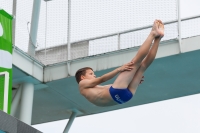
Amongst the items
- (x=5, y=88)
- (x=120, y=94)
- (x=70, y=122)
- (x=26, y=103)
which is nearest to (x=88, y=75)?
(x=120, y=94)

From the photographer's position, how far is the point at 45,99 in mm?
17641

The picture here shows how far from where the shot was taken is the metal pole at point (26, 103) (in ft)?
53.8


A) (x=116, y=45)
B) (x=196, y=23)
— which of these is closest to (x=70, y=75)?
(x=116, y=45)

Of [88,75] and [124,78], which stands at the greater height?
[88,75]

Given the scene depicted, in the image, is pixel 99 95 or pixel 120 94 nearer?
pixel 120 94

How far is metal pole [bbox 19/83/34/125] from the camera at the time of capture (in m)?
16.4

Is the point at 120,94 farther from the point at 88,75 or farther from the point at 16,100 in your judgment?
the point at 16,100

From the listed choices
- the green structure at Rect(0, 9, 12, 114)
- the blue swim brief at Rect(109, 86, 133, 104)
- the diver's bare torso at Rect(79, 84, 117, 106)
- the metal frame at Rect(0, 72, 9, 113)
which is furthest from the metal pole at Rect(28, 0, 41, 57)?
the blue swim brief at Rect(109, 86, 133, 104)

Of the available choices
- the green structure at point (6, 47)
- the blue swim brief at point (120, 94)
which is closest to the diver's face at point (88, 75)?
the blue swim brief at point (120, 94)

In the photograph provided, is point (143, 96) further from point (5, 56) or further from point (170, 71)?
point (5, 56)

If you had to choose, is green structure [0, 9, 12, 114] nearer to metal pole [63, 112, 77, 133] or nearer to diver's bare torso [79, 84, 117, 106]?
diver's bare torso [79, 84, 117, 106]

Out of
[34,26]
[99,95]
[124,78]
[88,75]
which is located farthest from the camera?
[34,26]

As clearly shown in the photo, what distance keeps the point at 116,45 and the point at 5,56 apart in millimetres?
2988

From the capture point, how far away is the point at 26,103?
54.0 feet
